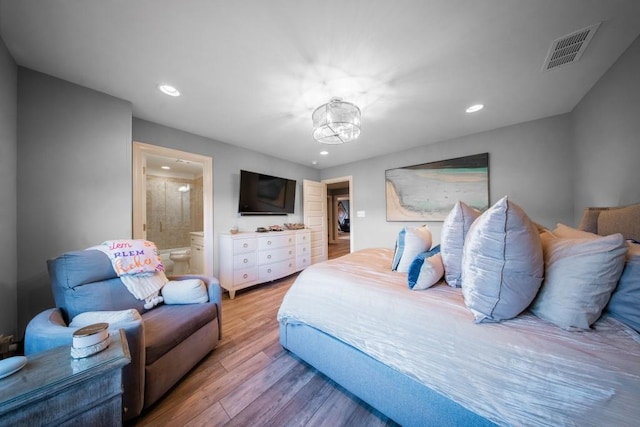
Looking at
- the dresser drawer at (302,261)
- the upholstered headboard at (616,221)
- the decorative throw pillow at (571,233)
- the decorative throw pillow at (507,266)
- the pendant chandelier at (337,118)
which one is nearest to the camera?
the decorative throw pillow at (507,266)

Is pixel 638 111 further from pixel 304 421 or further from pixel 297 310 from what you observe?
pixel 304 421

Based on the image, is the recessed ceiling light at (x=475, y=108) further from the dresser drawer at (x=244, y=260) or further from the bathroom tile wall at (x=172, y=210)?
the bathroom tile wall at (x=172, y=210)

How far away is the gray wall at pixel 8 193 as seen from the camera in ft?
4.47

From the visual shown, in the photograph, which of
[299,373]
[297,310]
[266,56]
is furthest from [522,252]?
[266,56]

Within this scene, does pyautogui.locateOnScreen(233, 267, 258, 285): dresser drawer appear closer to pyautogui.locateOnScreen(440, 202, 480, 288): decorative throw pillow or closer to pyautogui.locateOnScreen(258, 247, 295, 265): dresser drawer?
pyautogui.locateOnScreen(258, 247, 295, 265): dresser drawer

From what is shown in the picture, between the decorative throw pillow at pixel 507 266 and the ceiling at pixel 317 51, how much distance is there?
50.9 inches

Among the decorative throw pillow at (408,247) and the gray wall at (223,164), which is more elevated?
the gray wall at (223,164)

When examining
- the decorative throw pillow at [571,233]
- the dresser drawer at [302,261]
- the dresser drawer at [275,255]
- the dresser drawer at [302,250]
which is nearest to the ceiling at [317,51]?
the decorative throw pillow at [571,233]

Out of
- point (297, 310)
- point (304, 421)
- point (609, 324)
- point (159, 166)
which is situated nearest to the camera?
point (609, 324)

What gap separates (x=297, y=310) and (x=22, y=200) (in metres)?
2.38

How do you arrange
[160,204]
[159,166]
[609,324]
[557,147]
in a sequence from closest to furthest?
1. [609,324]
2. [557,147]
3. [159,166]
4. [160,204]

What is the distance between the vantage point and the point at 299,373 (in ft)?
4.86

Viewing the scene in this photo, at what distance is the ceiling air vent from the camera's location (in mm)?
1299

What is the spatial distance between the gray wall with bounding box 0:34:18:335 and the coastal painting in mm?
4281
